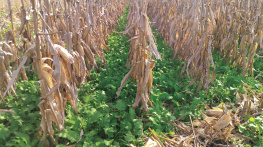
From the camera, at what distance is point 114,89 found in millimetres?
2723

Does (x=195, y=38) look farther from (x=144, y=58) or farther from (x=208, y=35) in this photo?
(x=144, y=58)

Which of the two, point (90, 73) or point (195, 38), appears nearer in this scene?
point (195, 38)

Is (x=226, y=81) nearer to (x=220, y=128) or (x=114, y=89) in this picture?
(x=220, y=128)

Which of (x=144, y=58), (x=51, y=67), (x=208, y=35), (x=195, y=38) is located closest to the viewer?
(x=51, y=67)

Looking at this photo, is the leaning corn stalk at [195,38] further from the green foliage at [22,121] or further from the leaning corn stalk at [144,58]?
the green foliage at [22,121]

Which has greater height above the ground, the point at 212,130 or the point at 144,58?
the point at 144,58

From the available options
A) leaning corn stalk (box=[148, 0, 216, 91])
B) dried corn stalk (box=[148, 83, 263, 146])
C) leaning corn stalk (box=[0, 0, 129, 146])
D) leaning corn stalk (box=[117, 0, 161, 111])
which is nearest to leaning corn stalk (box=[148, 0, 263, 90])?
leaning corn stalk (box=[148, 0, 216, 91])

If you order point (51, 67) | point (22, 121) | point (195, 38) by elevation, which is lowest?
point (22, 121)

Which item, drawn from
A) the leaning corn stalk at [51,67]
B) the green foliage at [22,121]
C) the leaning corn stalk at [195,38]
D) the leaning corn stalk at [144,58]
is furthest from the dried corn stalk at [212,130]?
the green foliage at [22,121]

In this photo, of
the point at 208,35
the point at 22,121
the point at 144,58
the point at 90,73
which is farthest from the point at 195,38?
the point at 22,121

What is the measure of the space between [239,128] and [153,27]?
5.97 metres

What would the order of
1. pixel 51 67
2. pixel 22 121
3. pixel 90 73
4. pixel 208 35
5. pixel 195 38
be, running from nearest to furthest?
pixel 22 121, pixel 51 67, pixel 208 35, pixel 195 38, pixel 90 73

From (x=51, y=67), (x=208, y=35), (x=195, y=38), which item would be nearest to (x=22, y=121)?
(x=51, y=67)

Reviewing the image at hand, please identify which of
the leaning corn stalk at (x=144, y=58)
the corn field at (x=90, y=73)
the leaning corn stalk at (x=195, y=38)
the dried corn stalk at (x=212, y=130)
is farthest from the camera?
the leaning corn stalk at (x=195, y=38)
